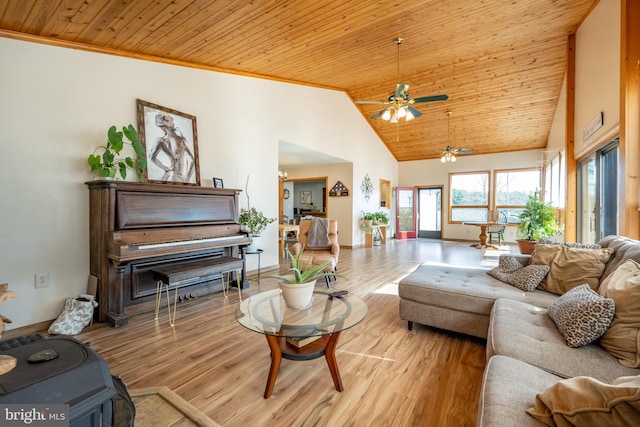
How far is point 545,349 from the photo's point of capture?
1.46 metres

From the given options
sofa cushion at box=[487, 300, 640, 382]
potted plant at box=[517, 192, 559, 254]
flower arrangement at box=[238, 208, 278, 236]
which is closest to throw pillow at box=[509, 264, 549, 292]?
sofa cushion at box=[487, 300, 640, 382]

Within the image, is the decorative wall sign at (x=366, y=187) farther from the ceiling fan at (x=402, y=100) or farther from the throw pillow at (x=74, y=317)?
the throw pillow at (x=74, y=317)

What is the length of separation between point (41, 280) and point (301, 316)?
2.57 metres

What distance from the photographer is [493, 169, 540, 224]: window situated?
331 inches

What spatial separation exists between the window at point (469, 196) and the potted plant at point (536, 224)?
11.4ft

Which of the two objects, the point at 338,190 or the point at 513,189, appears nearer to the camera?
the point at 338,190

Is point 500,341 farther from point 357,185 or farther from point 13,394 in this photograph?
point 357,185

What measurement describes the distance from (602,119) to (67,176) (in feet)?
19.6

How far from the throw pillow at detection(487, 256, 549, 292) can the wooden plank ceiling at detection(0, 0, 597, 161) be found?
10.2ft

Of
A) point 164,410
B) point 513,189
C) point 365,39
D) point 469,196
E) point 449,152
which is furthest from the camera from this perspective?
point 469,196

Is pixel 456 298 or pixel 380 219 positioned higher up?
pixel 380 219

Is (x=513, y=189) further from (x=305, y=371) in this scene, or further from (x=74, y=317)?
(x=74, y=317)

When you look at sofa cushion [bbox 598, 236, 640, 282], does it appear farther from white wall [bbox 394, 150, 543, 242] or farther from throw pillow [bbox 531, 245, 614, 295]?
white wall [bbox 394, 150, 543, 242]

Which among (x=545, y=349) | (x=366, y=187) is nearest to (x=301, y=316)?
(x=545, y=349)
